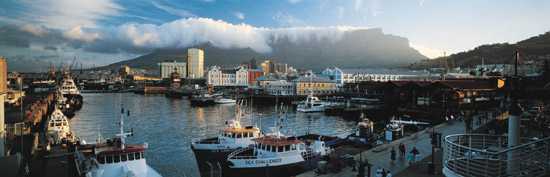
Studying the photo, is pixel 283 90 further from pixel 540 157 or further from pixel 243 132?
pixel 540 157

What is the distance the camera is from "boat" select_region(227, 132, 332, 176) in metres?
18.0

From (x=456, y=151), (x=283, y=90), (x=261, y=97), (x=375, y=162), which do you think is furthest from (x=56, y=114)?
(x=283, y=90)

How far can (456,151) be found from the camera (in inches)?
244

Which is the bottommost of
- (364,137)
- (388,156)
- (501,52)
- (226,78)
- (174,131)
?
(174,131)

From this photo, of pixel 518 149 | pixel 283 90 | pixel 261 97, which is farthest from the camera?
pixel 283 90

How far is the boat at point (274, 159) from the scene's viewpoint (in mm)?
17969

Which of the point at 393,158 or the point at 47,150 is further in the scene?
the point at 47,150

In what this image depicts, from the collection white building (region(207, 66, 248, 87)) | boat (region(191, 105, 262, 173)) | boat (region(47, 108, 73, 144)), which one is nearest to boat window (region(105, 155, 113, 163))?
boat (region(191, 105, 262, 173))

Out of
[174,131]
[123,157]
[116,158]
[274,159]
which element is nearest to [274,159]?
[274,159]

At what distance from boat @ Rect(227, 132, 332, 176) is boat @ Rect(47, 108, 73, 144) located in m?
14.5

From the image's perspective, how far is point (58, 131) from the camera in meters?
29.5

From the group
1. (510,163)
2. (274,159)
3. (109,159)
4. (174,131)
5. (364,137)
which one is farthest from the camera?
(174,131)

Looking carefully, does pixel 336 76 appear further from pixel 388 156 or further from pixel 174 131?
pixel 388 156

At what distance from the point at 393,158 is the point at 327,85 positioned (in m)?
77.8
